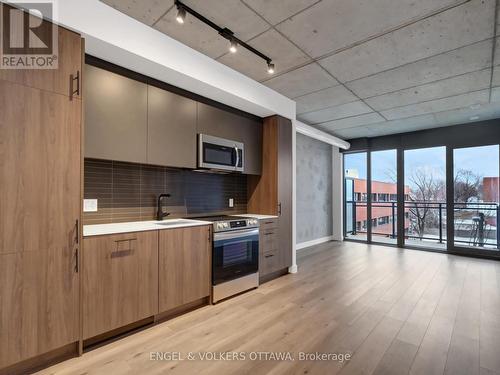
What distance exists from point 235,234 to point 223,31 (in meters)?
2.22

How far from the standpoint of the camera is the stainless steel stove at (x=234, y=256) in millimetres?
2924

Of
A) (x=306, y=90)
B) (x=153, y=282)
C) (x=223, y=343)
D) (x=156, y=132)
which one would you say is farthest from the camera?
(x=306, y=90)

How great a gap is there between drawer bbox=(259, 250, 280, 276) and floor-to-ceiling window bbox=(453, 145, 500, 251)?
14.3ft

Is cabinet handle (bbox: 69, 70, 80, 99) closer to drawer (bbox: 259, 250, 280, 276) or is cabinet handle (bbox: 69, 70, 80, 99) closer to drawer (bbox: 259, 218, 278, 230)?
drawer (bbox: 259, 218, 278, 230)

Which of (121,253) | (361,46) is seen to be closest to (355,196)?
(361,46)

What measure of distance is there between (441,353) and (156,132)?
3260 mm

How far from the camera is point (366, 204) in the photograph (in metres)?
6.61

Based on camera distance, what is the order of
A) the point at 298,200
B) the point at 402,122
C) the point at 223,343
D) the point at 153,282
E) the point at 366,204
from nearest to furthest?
1. the point at 223,343
2. the point at 153,282
3. the point at 402,122
4. the point at 298,200
5. the point at 366,204

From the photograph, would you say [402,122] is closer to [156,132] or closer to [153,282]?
[156,132]

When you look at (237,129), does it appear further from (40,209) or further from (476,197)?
(476,197)

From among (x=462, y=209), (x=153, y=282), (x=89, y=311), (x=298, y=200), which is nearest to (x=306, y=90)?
(x=298, y=200)

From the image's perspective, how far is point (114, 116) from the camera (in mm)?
2354

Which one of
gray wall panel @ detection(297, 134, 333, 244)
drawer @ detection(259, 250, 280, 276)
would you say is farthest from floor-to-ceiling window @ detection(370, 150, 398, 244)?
drawer @ detection(259, 250, 280, 276)

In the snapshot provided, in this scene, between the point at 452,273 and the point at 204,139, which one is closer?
the point at 204,139
